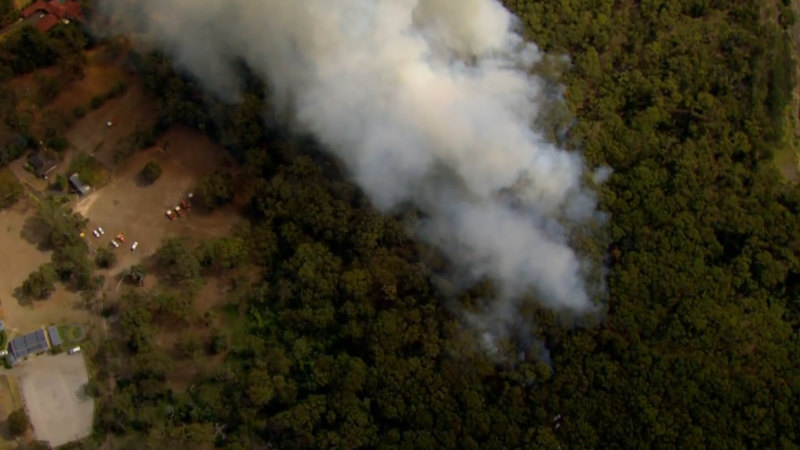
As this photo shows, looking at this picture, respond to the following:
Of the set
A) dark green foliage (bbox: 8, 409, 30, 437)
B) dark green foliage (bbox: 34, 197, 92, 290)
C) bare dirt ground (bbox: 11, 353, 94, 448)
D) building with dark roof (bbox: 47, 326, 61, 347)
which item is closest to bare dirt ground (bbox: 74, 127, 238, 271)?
dark green foliage (bbox: 34, 197, 92, 290)

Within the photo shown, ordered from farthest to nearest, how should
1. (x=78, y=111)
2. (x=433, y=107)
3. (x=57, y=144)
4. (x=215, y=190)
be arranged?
(x=78, y=111), (x=57, y=144), (x=433, y=107), (x=215, y=190)

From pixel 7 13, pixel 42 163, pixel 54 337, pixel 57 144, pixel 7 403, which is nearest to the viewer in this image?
pixel 7 403

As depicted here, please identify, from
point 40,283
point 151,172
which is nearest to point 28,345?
point 40,283

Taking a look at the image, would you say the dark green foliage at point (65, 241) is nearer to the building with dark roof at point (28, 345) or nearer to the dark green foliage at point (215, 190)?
the building with dark roof at point (28, 345)

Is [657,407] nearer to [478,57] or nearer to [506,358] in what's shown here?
[506,358]

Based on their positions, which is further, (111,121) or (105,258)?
(111,121)

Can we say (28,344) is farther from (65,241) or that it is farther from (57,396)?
(65,241)
